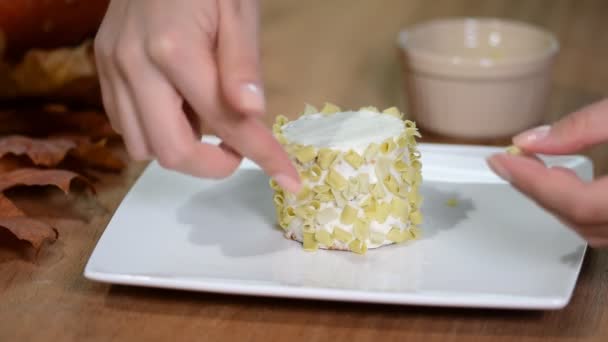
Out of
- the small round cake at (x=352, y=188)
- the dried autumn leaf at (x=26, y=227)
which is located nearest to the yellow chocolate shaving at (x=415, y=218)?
the small round cake at (x=352, y=188)

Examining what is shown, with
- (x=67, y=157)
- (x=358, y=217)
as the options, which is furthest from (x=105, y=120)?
(x=358, y=217)

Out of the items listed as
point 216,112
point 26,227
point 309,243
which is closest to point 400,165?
point 309,243

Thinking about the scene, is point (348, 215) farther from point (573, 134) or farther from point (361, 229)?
point (573, 134)

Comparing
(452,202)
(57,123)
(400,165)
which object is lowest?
(57,123)

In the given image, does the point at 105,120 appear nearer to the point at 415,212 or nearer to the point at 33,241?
the point at 33,241

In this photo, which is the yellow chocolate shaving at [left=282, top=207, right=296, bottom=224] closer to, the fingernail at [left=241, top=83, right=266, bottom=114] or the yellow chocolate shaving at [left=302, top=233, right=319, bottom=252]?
the yellow chocolate shaving at [left=302, top=233, right=319, bottom=252]

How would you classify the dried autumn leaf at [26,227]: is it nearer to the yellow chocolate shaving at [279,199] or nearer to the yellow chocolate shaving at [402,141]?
the yellow chocolate shaving at [279,199]

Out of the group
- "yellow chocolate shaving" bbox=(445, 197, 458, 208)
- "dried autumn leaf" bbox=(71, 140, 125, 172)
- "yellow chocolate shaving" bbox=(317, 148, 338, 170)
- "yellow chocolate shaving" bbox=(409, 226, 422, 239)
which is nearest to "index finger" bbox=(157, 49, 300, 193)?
"yellow chocolate shaving" bbox=(317, 148, 338, 170)
